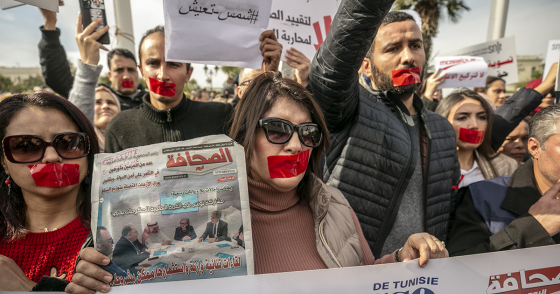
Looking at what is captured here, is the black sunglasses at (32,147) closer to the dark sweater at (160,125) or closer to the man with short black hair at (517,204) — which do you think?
the dark sweater at (160,125)

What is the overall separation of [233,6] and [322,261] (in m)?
1.60

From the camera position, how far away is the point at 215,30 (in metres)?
2.15

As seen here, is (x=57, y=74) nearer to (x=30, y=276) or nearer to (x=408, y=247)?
(x=30, y=276)

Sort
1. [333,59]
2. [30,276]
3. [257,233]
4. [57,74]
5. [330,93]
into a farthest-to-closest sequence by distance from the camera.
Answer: [57,74] < [330,93] < [333,59] < [257,233] < [30,276]

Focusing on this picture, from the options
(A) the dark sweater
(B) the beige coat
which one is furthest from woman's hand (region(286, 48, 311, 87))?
(B) the beige coat

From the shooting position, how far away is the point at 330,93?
1766mm

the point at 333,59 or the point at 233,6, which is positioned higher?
the point at 233,6

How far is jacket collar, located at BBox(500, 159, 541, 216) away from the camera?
1.92 meters

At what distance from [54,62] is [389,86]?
2.76m

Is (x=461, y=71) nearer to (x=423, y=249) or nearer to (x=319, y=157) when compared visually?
(x=319, y=157)

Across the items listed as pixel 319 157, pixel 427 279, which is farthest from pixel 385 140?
pixel 427 279

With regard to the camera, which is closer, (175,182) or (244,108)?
(175,182)

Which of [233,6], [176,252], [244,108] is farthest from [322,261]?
[233,6]

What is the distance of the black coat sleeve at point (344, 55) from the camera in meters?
1.51
